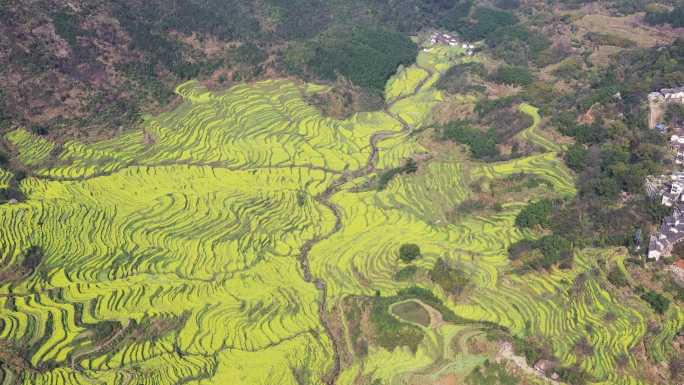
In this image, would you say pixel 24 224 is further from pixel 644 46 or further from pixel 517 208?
pixel 644 46

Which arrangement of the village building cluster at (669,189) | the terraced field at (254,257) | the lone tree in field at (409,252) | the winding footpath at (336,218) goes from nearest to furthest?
the terraced field at (254,257), the winding footpath at (336,218), the village building cluster at (669,189), the lone tree in field at (409,252)

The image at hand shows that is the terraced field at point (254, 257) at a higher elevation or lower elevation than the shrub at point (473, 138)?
higher

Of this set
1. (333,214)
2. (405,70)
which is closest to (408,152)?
(333,214)

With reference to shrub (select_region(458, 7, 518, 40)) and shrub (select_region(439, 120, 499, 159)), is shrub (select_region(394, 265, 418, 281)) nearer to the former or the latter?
shrub (select_region(439, 120, 499, 159))

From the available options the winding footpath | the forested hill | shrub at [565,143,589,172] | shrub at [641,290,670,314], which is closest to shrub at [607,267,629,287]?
shrub at [641,290,670,314]

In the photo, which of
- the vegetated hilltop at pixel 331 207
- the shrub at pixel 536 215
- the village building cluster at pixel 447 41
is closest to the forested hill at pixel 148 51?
the vegetated hilltop at pixel 331 207

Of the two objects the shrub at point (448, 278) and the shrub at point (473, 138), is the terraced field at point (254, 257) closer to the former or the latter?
the shrub at point (448, 278)
